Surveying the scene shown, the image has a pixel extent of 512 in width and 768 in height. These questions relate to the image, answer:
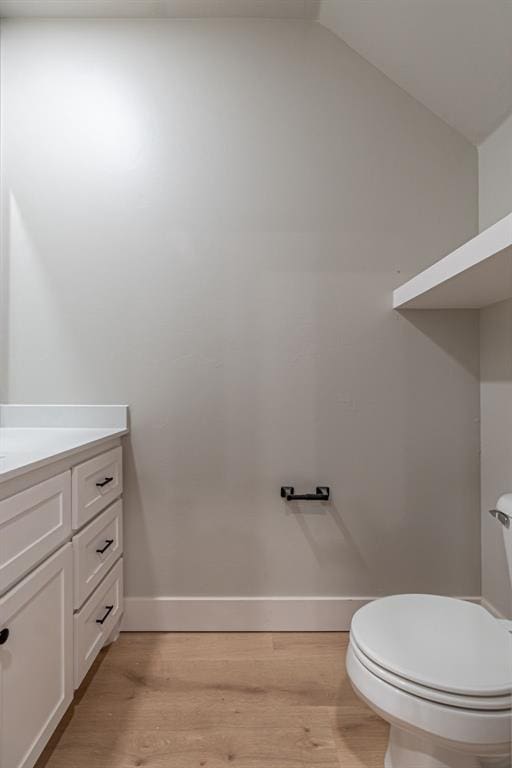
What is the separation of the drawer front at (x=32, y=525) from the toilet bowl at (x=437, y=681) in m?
0.78

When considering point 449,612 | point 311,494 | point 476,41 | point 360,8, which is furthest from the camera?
point 311,494

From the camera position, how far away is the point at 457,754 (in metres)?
0.97

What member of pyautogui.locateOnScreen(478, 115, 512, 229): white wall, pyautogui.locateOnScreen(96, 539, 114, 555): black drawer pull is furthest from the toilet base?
pyautogui.locateOnScreen(478, 115, 512, 229): white wall

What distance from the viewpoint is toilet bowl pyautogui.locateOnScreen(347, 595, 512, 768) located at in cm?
86

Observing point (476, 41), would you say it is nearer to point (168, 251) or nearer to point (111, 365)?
point (168, 251)

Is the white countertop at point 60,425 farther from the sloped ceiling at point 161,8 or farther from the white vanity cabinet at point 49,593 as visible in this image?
the sloped ceiling at point 161,8

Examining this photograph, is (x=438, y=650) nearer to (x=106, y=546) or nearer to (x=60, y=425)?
(x=106, y=546)

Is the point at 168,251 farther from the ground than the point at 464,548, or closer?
farther from the ground

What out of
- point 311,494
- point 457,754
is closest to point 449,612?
point 457,754

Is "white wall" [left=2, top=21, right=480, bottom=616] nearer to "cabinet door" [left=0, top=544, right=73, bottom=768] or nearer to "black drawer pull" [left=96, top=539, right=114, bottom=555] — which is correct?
"black drawer pull" [left=96, top=539, right=114, bottom=555]

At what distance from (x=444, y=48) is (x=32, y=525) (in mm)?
1950

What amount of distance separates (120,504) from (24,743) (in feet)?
2.61

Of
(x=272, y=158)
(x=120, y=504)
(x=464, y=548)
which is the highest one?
(x=272, y=158)

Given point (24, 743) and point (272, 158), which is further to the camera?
point (272, 158)
